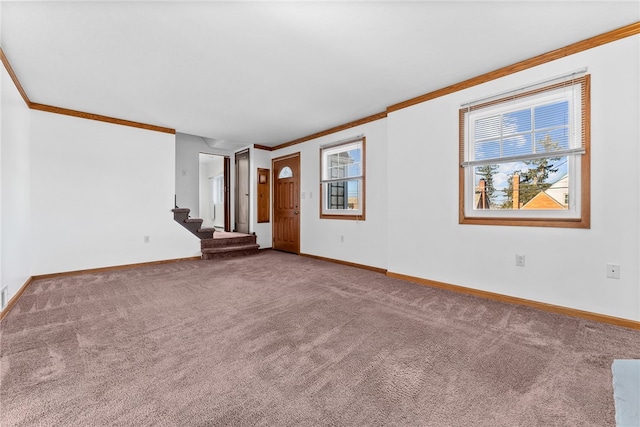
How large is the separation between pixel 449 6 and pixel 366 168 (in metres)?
2.68

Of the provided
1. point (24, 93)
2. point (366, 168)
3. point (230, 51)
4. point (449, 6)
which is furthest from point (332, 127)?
point (24, 93)

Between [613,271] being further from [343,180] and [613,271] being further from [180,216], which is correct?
[180,216]

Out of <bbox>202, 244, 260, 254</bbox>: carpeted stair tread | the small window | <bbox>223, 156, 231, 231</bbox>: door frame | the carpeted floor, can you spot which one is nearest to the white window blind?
the carpeted floor

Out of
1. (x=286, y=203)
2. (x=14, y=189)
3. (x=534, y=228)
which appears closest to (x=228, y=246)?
(x=286, y=203)

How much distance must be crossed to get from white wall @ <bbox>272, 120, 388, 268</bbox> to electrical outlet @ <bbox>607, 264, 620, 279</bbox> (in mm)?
2063

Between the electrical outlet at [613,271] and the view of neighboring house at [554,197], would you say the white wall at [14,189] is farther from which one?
the electrical outlet at [613,271]

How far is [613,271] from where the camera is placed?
7.78 ft

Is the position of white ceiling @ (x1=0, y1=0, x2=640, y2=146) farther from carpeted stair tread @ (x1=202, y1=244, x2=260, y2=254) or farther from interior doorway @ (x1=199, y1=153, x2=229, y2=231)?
interior doorway @ (x1=199, y1=153, x2=229, y2=231)

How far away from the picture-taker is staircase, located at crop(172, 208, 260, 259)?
5.23 m

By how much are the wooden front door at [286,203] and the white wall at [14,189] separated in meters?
4.14

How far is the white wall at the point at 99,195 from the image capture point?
392 centimetres

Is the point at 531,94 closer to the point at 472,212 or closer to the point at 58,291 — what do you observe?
the point at 472,212

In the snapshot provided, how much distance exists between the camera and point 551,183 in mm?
A: 2736

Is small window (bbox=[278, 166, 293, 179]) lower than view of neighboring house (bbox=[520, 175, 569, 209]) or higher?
higher
